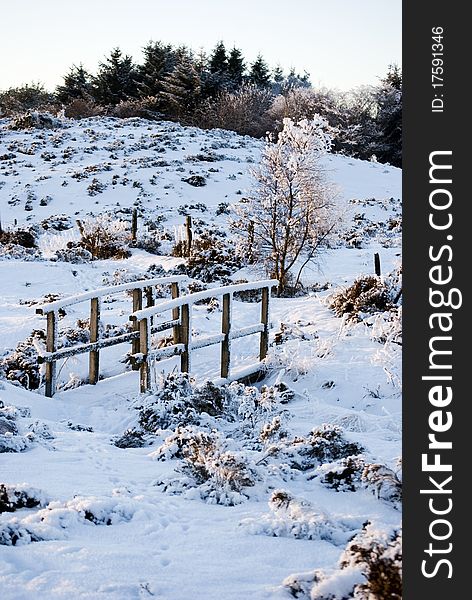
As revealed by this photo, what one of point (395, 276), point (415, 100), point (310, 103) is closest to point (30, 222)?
point (395, 276)

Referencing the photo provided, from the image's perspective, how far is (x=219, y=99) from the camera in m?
44.7

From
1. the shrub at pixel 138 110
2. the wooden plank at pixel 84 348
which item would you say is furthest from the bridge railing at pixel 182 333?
the shrub at pixel 138 110

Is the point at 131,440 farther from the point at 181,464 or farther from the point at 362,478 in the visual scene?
the point at 362,478

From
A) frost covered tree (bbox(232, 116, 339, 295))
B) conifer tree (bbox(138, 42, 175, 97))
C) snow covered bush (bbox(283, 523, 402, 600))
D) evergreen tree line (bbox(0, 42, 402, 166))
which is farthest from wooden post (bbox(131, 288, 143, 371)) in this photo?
conifer tree (bbox(138, 42, 175, 97))

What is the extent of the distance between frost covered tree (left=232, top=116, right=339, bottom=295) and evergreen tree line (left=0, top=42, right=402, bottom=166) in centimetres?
2449

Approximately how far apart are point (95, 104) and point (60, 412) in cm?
4609

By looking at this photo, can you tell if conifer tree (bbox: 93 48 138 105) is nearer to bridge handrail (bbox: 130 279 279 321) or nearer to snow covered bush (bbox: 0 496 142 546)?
bridge handrail (bbox: 130 279 279 321)

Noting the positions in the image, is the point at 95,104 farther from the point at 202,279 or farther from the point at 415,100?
the point at 415,100

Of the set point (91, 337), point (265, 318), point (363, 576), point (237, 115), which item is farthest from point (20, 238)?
point (237, 115)

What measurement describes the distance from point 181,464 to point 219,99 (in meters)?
42.6

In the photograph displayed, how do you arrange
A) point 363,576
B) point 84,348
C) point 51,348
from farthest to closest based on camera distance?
point 84,348 → point 51,348 → point 363,576

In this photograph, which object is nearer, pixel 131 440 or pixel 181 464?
pixel 181 464

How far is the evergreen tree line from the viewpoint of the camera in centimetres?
4312

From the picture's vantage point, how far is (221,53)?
51.2m
